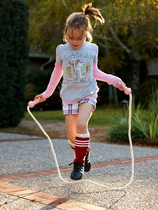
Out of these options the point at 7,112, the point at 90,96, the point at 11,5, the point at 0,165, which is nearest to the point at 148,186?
the point at 90,96

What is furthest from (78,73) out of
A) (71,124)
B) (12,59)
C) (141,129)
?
(12,59)

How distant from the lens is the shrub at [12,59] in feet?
33.0

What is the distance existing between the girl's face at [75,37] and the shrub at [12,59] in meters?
6.51

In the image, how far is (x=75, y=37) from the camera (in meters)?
3.76

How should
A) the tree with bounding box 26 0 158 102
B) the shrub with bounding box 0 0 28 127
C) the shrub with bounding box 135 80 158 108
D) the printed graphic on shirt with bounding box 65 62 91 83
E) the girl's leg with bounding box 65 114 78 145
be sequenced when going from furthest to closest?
the shrub with bounding box 135 80 158 108, the tree with bounding box 26 0 158 102, the shrub with bounding box 0 0 28 127, the girl's leg with bounding box 65 114 78 145, the printed graphic on shirt with bounding box 65 62 91 83

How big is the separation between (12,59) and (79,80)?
6.82 meters

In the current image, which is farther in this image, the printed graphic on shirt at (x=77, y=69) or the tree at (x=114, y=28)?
the tree at (x=114, y=28)

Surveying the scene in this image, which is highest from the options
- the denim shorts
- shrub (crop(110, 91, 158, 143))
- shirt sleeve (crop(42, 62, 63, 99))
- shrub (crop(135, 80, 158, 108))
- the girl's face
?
the girl's face

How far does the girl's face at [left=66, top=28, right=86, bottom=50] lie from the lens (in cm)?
372

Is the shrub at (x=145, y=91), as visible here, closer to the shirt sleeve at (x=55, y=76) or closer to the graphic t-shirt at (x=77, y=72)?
the shirt sleeve at (x=55, y=76)

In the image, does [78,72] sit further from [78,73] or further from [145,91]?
[145,91]

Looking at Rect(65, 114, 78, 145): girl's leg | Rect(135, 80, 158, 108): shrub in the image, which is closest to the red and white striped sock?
Rect(65, 114, 78, 145): girl's leg

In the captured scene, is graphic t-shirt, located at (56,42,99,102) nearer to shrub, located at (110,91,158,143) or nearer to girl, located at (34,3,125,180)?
girl, located at (34,3,125,180)

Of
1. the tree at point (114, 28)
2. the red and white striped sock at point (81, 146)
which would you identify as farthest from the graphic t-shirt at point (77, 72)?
the tree at point (114, 28)
